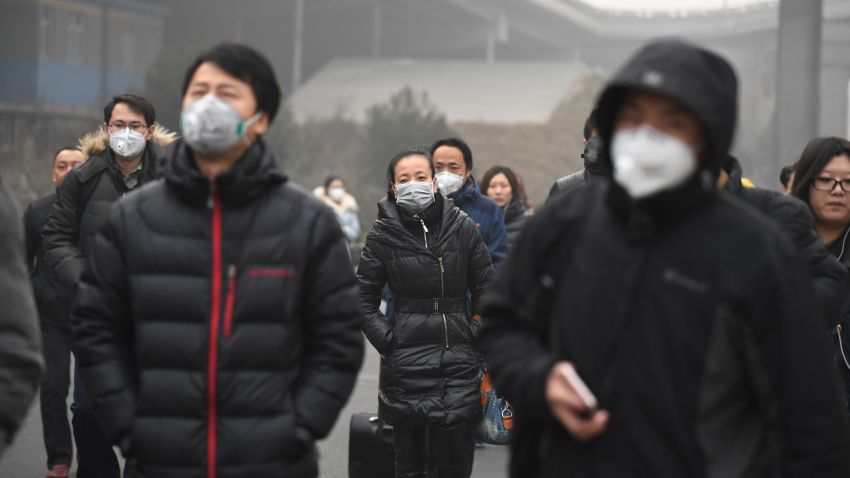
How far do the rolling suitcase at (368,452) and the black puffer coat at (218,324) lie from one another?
347 centimetres

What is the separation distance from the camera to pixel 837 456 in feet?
9.82

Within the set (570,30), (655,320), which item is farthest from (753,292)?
(570,30)

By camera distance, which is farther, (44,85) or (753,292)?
(44,85)

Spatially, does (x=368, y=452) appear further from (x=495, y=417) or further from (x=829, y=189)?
(x=829, y=189)

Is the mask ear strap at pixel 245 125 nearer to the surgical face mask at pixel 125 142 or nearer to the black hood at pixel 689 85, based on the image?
the black hood at pixel 689 85

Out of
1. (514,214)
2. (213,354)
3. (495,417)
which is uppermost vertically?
(213,354)

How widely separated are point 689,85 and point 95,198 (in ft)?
13.9

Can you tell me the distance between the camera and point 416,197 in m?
7.06

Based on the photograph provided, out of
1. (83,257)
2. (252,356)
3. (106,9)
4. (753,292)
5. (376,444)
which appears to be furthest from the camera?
(106,9)

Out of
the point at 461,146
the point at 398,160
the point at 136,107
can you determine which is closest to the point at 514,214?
the point at 461,146

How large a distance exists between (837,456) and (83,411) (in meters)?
4.41

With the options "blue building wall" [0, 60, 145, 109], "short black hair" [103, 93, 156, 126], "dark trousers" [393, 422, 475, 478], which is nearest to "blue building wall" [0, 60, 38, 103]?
"blue building wall" [0, 60, 145, 109]

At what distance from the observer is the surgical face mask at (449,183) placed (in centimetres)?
858

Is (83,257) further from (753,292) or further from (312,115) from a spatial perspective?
(312,115)
